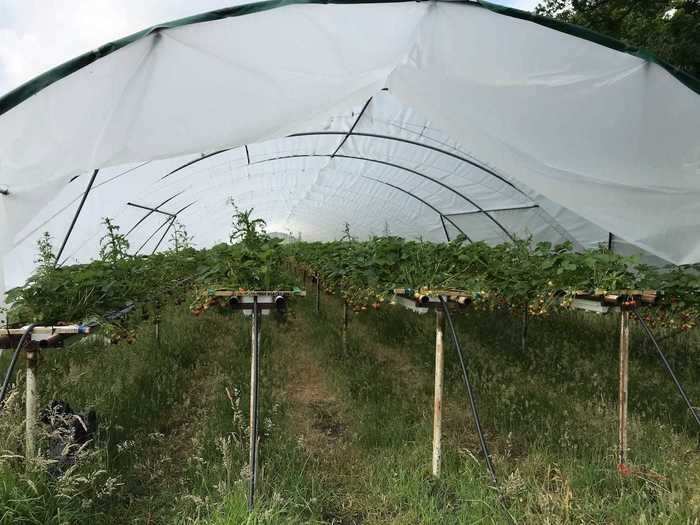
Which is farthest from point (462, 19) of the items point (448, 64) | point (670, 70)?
point (670, 70)

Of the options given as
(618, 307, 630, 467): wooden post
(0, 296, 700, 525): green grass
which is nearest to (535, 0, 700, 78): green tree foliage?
(0, 296, 700, 525): green grass

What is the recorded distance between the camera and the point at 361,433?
3.82 m

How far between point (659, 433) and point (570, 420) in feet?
2.08

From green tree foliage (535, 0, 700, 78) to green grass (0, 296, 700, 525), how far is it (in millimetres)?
5986

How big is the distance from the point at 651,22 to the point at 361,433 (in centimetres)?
1167

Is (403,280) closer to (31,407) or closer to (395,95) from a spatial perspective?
(395,95)

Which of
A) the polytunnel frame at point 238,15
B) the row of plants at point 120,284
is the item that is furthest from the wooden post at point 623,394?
the row of plants at point 120,284

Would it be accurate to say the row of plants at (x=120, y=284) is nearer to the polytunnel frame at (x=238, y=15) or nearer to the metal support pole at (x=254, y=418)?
the metal support pole at (x=254, y=418)

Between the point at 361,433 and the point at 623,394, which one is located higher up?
the point at 623,394

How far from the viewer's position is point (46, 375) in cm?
472

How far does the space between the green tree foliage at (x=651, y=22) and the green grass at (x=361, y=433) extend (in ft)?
19.6

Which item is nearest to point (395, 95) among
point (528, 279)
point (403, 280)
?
point (403, 280)

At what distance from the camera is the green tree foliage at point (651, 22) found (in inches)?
342

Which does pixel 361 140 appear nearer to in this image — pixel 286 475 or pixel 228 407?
pixel 228 407
